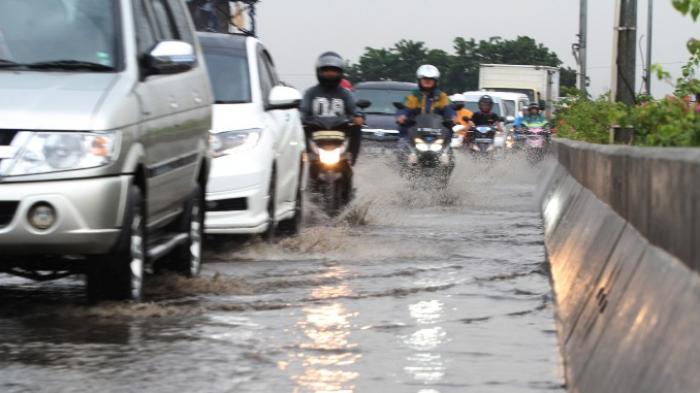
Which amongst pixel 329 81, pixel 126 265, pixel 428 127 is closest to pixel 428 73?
pixel 428 127

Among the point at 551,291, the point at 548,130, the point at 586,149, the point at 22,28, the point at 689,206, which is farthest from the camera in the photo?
the point at 548,130

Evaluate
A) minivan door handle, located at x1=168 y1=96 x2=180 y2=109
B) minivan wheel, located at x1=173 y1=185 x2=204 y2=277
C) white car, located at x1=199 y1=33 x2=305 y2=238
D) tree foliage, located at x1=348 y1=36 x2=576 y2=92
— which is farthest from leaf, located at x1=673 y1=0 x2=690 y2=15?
tree foliage, located at x1=348 y1=36 x2=576 y2=92

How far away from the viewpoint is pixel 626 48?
21.2 meters

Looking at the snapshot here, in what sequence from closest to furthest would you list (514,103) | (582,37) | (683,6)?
(683,6), (514,103), (582,37)

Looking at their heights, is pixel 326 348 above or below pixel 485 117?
above

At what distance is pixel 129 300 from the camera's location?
8602 mm

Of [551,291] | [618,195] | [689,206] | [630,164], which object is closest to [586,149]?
[551,291]

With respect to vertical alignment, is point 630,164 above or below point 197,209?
above

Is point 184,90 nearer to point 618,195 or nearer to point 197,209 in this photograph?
point 197,209

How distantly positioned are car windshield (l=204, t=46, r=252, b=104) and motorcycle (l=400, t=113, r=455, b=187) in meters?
8.89

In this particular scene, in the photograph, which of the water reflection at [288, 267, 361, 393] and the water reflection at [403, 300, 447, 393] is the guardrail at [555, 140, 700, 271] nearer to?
the water reflection at [403, 300, 447, 393]

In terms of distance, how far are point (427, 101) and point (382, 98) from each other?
37.0 ft

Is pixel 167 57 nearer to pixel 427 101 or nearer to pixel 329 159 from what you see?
pixel 329 159

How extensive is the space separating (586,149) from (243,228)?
313cm
